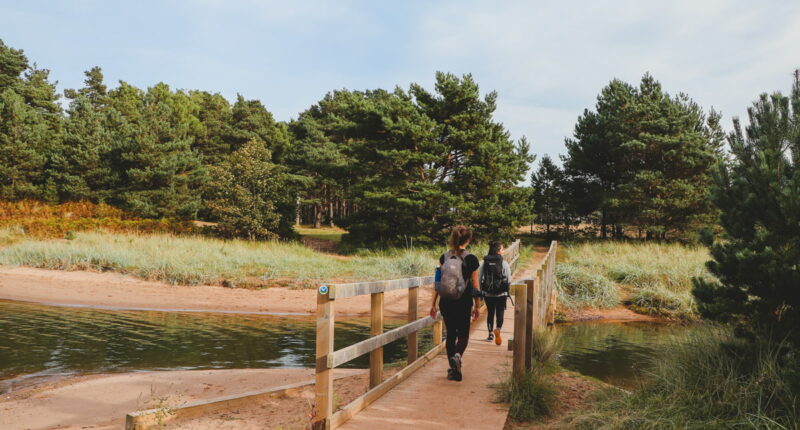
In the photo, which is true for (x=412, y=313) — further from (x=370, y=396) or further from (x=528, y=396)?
(x=528, y=396)

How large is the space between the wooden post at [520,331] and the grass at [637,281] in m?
11.0

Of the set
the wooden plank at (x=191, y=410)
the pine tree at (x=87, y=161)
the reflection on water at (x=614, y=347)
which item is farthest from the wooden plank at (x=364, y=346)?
the pine tree at (x=87, y=161)

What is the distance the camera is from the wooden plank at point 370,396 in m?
4.59

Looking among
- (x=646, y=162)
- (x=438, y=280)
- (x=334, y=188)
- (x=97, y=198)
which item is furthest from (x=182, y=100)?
(x=438, y=280)

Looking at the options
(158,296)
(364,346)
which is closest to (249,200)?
(158,296)

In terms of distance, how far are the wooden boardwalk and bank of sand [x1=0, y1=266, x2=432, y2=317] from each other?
8679mm

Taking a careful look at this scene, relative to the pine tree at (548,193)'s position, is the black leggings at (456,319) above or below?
below

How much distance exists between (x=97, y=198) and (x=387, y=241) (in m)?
21.6

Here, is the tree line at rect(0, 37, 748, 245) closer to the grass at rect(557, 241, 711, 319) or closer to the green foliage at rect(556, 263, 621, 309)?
the grass at rect(557, 241, 711, 319)

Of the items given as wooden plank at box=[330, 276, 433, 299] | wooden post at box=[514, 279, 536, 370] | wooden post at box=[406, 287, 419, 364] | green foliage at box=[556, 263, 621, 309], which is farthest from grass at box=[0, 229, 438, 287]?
wooden post at box=[514, 279, 536, 370]

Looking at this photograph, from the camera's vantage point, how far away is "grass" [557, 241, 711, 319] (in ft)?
54.7

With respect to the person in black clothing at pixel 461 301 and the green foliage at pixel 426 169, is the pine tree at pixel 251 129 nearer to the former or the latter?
the green foliage at pixel 426 169

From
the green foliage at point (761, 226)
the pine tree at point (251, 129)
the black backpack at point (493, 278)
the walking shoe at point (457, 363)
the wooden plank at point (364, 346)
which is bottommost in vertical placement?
the walking shoe at point (457, 363)

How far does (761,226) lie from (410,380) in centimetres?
388
